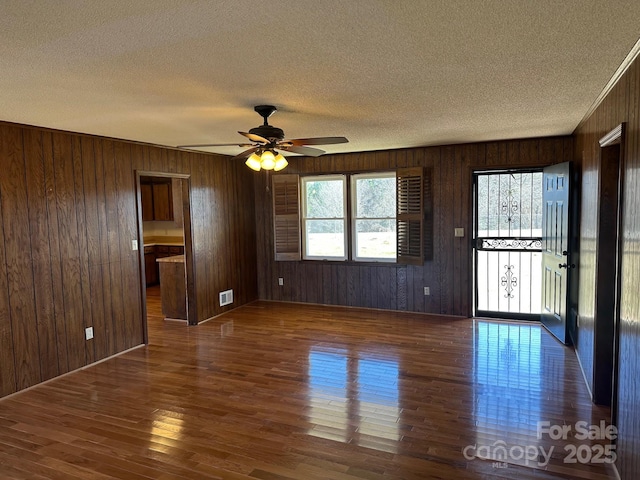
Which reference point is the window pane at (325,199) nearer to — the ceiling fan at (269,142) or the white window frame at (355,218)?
the white window frame at (355,218)

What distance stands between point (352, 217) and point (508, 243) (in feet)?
7.22

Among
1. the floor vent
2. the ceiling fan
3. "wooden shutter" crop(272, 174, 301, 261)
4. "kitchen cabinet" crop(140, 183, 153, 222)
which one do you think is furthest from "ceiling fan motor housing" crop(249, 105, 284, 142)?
"kitchen cabinet" crop(140, 183, 153, 222)

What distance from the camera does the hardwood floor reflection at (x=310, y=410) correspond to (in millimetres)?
2615

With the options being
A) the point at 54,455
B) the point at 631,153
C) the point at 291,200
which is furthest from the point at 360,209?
the point at 54,455

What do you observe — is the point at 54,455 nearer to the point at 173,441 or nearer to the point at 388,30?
the point at 173,441

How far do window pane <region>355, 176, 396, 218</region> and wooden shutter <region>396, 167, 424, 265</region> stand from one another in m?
0.25

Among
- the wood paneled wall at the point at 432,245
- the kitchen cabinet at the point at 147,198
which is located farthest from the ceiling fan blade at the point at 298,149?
the kitchen cabinet at the point at 147,198

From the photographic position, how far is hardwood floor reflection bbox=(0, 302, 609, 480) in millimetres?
2615

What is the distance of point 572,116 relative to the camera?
4.05m

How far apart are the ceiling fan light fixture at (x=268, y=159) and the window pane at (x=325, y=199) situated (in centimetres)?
314

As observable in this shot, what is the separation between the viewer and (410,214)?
5.89m

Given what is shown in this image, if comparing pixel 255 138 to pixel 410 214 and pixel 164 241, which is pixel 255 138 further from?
pixel 164 241

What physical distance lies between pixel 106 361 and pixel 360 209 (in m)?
3.89

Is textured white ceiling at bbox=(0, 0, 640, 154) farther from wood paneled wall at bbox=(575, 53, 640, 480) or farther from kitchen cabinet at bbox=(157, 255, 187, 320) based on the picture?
kitchen cabinet at bbox=(157, 255, 187, 320)
